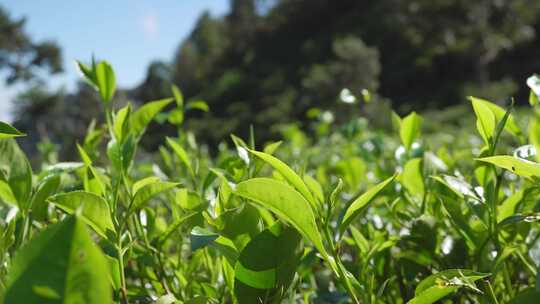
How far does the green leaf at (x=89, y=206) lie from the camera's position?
1.17 feet

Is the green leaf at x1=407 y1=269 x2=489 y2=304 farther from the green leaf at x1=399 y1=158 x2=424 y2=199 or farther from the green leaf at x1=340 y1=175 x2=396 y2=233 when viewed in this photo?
the green leaf at x1=399 y1=158 x2=424 y2=199

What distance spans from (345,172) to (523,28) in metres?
19.4

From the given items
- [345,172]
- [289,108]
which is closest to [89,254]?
[345,172]

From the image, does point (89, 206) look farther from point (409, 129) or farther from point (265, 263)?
point (409, 129)

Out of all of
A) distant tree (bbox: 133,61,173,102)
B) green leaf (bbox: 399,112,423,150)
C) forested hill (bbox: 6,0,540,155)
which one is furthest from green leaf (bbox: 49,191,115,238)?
distant tree (bbox: 133,61,173,102)

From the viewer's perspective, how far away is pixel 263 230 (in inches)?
14.7

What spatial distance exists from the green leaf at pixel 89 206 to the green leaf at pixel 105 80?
0.72 ft

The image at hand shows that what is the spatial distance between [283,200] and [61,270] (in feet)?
0.49

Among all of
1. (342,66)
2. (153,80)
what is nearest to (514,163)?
(342,66)

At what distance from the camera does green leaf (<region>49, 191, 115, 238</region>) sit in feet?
1.17

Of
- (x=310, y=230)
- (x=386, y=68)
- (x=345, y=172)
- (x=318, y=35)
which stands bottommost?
(x=386, y=68)

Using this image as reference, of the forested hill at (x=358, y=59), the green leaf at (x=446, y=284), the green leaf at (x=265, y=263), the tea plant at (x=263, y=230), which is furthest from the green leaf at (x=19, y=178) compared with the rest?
the forested hill at (x=358, y=59)

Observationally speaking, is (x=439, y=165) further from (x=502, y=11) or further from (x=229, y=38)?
(x=229, y=38)

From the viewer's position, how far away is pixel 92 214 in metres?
0.37
